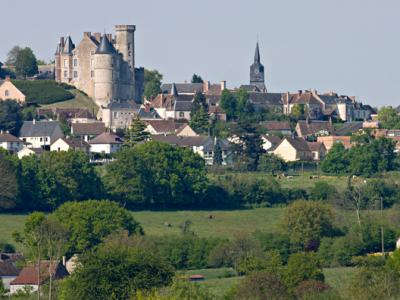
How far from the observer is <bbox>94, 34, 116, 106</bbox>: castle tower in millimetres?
117062

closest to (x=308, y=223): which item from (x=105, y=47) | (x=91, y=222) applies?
(x=91, y=222)

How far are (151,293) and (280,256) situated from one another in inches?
784

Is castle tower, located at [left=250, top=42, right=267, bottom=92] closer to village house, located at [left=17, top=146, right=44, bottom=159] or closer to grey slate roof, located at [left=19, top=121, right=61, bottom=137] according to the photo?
grey slate roof, located at [left=19, top=121, right=61, bottom=137]

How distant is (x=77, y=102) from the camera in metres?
117

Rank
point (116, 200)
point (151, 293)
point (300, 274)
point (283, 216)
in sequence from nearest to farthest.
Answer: point (151, 293) < point (300, 274) < point (283, 216) < point (116, 200)

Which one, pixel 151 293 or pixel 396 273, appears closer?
pixel 151 293

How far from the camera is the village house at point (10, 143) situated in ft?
352

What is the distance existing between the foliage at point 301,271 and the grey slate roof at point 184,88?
201ft

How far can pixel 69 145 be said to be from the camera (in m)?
106

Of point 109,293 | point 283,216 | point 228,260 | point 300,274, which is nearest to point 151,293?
point 109,293

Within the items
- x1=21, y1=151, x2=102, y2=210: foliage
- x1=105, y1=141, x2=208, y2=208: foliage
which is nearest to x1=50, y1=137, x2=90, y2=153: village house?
x1=105, y1=141, x2=208, y2=208: foliage

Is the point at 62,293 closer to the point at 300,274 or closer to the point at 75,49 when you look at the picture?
the point at 300,274

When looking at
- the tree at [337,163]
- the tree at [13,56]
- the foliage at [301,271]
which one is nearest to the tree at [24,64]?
the tree at [13,56]

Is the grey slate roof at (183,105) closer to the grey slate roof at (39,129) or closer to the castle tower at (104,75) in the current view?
the castle tower at (104,75)
